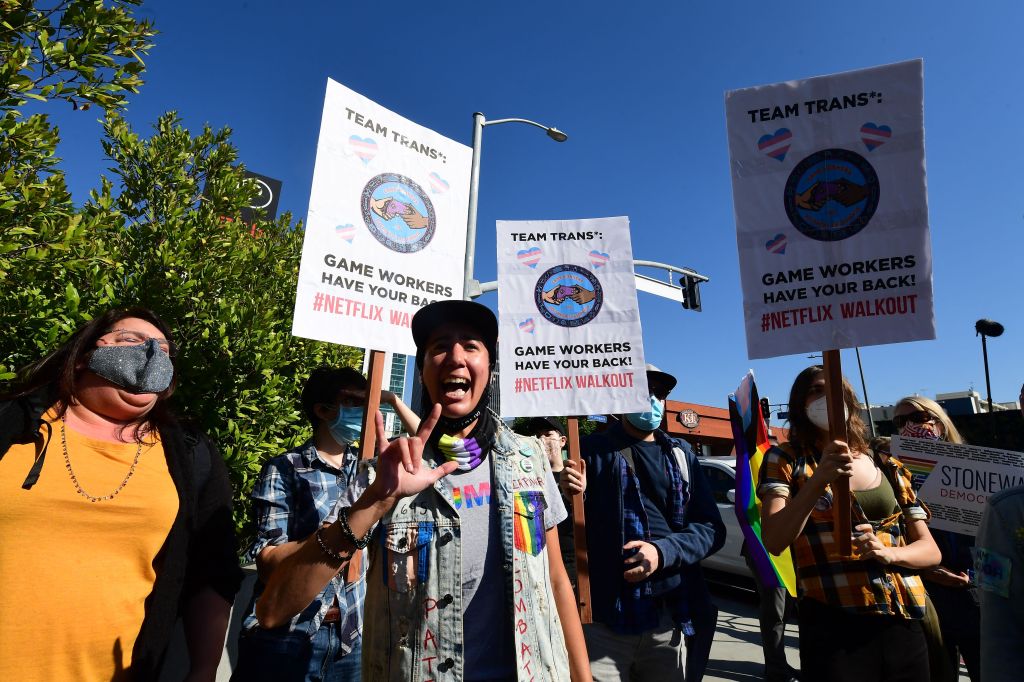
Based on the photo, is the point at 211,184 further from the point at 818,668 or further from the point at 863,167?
the point at 818,668

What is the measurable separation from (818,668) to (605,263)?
2.36 metres

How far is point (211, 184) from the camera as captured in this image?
5.59m

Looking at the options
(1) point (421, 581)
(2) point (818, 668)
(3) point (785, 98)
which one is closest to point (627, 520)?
(2) point (818, 668)

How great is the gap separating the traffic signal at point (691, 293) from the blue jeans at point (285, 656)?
1234cm

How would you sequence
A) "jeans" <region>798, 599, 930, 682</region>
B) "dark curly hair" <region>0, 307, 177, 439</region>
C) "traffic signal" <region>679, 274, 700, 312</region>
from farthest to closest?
"traffic signal" <region>679, 274, 700, 312</region> → "jeans" <region>798, 599, 930, 682</region> → "dark curly hair" <region>0, 307, 177, 439</region>

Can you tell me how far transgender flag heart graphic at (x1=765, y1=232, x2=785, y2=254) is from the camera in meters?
2.88

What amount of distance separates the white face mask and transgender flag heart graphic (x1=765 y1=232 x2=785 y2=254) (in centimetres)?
76

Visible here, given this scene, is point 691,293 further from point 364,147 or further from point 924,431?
point 364,147

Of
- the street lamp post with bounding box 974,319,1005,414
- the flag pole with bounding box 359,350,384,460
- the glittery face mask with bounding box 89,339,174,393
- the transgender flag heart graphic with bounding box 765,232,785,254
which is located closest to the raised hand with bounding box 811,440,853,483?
the transgender flag heart graphic with bounding box 765,232,785,254

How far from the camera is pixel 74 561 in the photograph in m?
1.72

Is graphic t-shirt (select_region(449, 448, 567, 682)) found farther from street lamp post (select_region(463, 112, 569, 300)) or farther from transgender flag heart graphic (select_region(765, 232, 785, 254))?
street lamp post (select_region(463, 112, 569, 300))

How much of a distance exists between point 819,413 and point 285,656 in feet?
8.67

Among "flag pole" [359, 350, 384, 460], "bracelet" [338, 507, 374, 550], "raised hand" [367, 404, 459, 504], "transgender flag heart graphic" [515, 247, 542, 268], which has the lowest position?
"bracelet" [338, 507, 374, 550]

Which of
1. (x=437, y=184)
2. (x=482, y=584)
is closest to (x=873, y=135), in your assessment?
(x=437, y=184)
